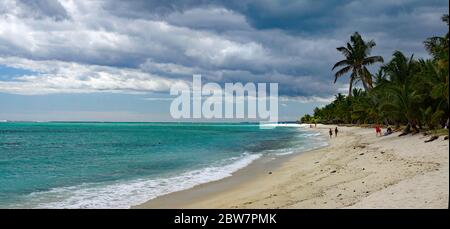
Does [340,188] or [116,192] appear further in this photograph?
[116,192]

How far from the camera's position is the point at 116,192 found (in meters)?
15.2

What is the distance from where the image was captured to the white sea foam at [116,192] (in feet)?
42.8

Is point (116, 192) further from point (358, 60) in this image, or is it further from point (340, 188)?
point (358, 60)

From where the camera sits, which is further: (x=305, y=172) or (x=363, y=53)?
(x=363, y=53)

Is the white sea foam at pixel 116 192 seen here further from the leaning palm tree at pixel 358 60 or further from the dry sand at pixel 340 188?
the leaning palm tree at pixel 358 60

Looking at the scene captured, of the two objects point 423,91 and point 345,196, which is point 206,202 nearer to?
point 345,196

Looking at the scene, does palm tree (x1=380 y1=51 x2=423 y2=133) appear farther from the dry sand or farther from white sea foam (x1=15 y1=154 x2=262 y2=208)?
Answer: white sea foam (x1=15 y1=154 x2=262 y2=208)

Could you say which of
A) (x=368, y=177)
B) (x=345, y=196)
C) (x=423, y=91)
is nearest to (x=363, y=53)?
(x=423, y=91)

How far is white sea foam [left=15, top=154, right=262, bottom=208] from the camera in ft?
42.8

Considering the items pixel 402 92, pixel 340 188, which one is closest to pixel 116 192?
pixel 340 188

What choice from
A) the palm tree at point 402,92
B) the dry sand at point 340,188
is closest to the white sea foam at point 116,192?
the dry sand at point 340,188
